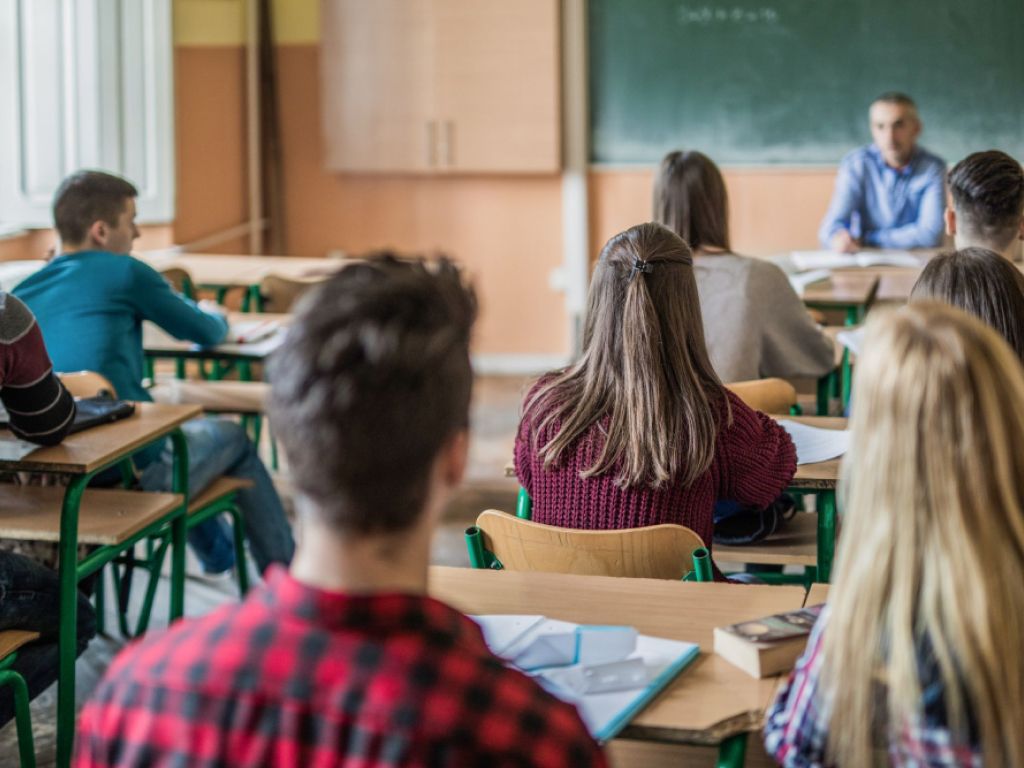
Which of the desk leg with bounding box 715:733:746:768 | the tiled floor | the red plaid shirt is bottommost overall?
the tiled floor

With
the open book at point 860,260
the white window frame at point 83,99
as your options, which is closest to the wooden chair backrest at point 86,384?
the white window frame at point 83,99

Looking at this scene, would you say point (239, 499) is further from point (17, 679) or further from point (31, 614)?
point (17, 679)

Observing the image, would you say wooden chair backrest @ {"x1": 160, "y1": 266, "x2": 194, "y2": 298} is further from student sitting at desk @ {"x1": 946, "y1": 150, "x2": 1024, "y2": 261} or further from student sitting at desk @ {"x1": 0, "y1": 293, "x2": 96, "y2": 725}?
student sitting at desk @ {"x1": 946, "y1": 150, "x2": 1024, "y2": 261}

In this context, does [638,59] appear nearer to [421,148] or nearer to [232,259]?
[421,148]

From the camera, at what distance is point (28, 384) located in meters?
2.67

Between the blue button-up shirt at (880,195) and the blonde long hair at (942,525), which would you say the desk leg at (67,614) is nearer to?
the blonde long hair at (942,525)

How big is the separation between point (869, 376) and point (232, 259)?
5.03 m

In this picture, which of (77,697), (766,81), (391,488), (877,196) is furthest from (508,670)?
(766,81)

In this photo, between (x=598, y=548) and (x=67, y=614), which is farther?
(x=67, y=614)

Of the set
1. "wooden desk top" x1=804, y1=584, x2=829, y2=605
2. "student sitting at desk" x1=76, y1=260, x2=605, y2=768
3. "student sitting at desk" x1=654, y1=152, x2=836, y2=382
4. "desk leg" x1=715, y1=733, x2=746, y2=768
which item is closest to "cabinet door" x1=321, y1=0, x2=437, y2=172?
"student sitting at desk" x1=654, y1=152, x2=836, y2=382

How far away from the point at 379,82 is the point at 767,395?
462 centimetres

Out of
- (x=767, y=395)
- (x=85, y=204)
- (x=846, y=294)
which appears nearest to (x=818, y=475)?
(x=767, y=395)

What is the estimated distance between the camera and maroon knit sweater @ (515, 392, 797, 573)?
7.61ft

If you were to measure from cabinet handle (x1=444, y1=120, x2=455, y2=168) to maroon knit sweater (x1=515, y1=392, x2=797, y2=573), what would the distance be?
490 centimetres
